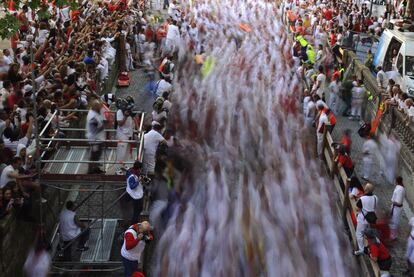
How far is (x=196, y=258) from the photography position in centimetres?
895

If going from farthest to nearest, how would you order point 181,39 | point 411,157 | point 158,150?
point 181,39, point 411,157, point 158,150

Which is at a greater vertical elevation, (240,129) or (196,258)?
(196,258)

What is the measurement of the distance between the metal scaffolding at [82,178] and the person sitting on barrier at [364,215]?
12.7ft

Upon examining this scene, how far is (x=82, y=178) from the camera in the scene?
9281mm

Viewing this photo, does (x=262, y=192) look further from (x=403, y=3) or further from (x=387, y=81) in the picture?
(x=403, y=3)

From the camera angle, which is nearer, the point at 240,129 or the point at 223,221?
the point at 223,221

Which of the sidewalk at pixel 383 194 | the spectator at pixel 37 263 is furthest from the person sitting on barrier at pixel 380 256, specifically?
the spectator at pixel 37 263

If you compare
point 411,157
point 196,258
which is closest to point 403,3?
point 411,157

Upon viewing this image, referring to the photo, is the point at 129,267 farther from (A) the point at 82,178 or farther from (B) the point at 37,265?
(A) the point at 82,178

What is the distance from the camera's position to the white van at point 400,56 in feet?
55.5

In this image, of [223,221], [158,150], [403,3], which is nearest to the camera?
[223,221]

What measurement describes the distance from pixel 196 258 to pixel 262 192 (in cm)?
257

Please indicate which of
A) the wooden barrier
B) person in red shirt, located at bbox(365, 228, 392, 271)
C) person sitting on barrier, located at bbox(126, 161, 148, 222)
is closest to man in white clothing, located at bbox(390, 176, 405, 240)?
the wooden barrier

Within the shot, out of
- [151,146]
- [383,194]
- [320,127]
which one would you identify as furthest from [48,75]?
[383,194]
